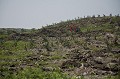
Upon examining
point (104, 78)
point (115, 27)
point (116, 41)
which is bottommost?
point (104, 78)

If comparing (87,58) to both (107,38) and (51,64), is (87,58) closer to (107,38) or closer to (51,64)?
(51,64)

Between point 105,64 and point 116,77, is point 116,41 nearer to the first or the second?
point 105,64

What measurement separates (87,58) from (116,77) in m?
8.27

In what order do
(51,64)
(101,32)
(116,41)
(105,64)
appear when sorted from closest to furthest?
(105,64) < (51,64) < (116,41) < (101,32)

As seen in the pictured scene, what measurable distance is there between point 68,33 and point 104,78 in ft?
99.3

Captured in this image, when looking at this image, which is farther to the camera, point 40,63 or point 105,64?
point 40,63

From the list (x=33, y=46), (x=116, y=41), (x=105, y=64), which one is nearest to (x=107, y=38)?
(x=116, y=41)

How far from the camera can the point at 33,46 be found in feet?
127

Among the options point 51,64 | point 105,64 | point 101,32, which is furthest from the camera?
point 101,32

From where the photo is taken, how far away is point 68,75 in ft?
68.9

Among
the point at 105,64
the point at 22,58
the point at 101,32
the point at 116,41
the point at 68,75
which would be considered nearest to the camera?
the point at 68,75

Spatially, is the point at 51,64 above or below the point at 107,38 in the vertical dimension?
below

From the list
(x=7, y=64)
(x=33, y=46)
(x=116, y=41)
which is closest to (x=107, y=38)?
(x=116, y=41)

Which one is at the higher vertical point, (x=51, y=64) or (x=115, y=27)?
(x=115, y=27)
